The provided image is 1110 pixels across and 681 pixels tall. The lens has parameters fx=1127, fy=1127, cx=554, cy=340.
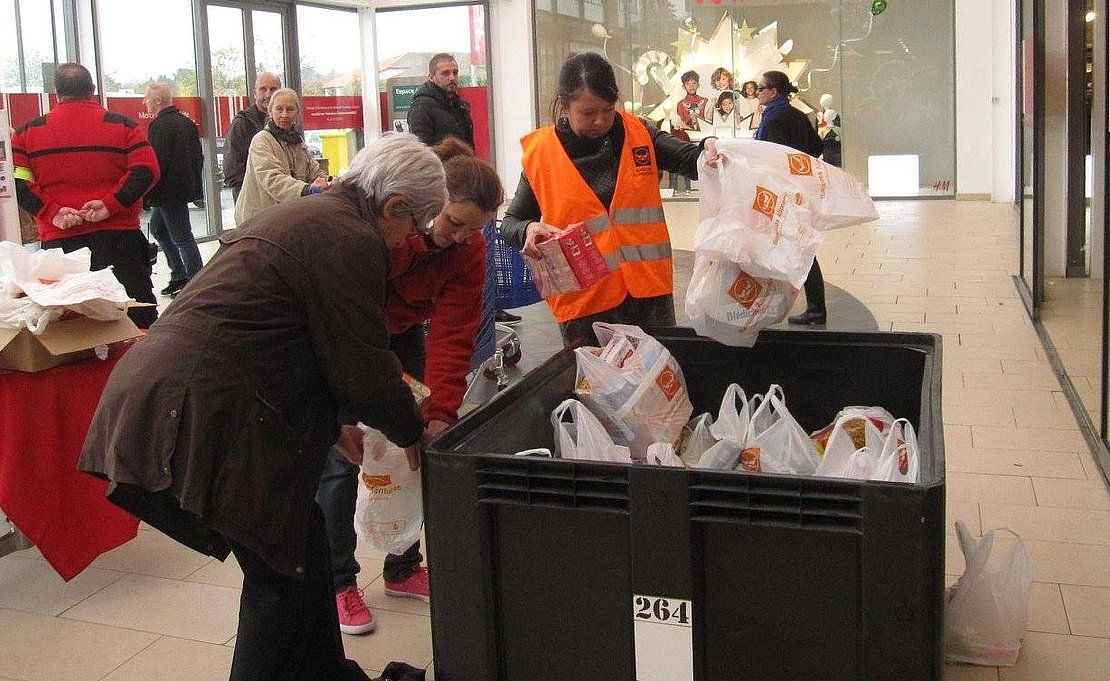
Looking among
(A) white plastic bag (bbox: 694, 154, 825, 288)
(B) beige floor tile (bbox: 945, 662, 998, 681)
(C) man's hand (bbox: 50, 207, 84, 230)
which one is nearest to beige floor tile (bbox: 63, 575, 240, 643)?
(A) white plastic bag (bbox: 694, 154, 825, 288)

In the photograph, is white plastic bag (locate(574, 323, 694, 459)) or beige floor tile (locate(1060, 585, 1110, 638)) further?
beige floor tile (locate(1060, 585, 1110, 638))

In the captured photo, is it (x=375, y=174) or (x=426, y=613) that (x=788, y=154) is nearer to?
(x=375, y=174)

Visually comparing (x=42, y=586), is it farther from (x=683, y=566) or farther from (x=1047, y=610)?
(x=1047, y=610)

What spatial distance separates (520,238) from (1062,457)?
7.43 ft

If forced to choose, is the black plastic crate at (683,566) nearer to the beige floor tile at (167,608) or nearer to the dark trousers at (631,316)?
the dark trousers at (631,316)

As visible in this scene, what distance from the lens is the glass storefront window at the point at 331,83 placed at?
1434 centimetres

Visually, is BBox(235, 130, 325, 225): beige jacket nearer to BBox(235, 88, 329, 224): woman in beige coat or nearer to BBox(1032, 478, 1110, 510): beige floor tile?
BBox(235, 88, 329, 224): woman in beige coat

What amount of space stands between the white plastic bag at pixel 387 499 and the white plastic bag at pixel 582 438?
0.42 metres

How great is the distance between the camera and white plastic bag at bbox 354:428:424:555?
2.57 metres

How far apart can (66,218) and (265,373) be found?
3195mm

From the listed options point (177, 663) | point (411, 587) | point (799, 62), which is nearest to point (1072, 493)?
point (411, 587)

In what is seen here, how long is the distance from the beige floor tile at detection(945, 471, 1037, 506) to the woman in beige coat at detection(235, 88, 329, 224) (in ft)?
Result: 10.1

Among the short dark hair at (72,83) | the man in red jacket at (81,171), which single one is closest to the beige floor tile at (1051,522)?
the man in red jacket at (81,171)

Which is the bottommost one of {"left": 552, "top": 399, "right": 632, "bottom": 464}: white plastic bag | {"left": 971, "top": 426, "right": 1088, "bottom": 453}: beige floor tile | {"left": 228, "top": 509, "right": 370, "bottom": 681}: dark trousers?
{"left": 971, "top": 426, "right": 1088, "bottom": 453}: beige floor tile
